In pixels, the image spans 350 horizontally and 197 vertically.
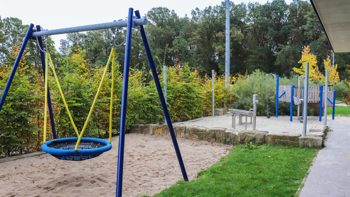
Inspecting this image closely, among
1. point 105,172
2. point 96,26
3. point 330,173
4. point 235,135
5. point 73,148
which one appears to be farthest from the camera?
point 235,135

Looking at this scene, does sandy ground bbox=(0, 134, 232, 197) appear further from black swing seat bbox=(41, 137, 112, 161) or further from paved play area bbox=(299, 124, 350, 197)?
paved play area bbox=(299, 124, 350, 197)

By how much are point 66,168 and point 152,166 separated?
4.52 ft

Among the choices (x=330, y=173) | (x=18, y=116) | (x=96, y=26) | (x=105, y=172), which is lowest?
(x=105, y=172)

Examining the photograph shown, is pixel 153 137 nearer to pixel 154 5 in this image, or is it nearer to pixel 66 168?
pixel 66 168

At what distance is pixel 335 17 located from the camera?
12.3 ft

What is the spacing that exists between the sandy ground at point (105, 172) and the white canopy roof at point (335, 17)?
9.40 feet

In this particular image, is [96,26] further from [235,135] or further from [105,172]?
[235,135]

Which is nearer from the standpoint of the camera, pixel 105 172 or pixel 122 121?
pixel 122 121

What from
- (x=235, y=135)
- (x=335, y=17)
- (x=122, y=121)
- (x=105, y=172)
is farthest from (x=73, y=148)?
(x=335, y=17)

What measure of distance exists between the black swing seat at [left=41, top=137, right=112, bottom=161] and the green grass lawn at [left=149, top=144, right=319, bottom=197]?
2.97 feet

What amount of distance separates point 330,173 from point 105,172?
3259 mm

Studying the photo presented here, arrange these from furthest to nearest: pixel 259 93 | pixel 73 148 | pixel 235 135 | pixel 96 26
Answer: pixel 259 93 < pixel 235 135 < pixel 73 148 < pixel 96 26

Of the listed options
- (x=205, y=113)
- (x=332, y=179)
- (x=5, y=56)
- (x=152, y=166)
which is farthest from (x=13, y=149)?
(x=5, y=56)

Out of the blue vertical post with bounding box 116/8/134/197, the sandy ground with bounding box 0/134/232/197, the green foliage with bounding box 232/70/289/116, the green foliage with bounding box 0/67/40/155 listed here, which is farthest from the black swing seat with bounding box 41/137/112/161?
the green foliage with bounding box 232/70/289/116
